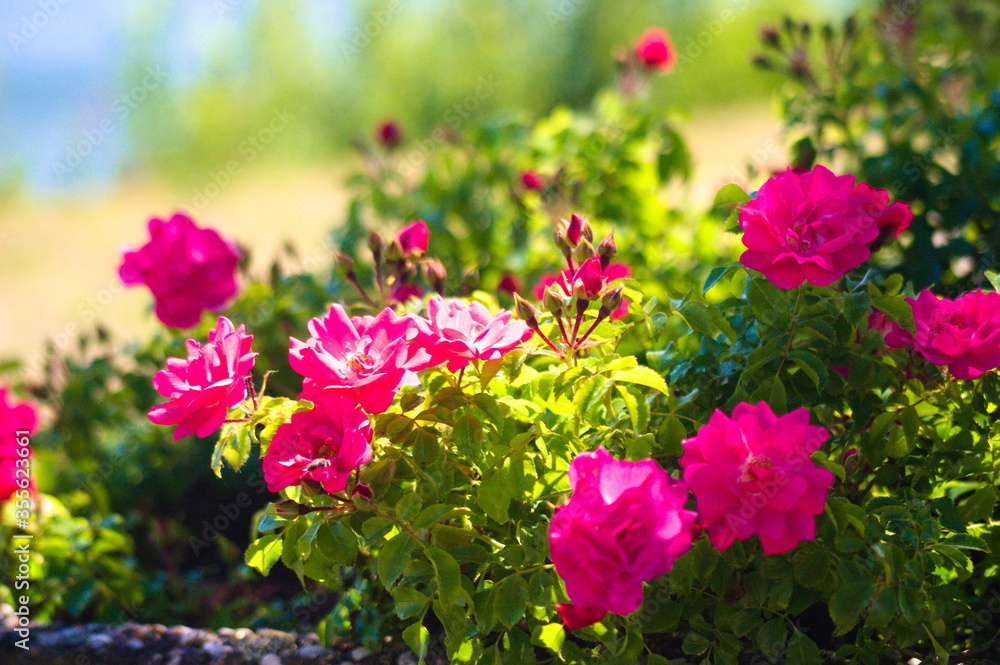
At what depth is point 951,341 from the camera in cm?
107

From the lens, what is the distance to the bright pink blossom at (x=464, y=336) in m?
1.02

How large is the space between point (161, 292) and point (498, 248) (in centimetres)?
91

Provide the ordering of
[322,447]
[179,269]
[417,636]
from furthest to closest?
[179,269] → [417,636] → [322,447]

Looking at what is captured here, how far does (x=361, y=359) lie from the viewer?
41.4 inches

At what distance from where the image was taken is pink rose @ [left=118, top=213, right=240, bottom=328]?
68.0 inches

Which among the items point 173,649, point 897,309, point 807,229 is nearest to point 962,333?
point 897,309

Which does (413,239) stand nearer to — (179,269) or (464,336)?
(464,336)

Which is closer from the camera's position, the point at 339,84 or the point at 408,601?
the point at 408,601

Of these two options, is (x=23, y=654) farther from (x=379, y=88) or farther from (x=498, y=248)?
(x=379, y=88)

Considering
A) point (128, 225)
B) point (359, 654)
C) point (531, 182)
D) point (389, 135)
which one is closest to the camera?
point (359, 654)

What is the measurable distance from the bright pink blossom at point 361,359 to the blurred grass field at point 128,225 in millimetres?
3539

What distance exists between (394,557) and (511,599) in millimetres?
147

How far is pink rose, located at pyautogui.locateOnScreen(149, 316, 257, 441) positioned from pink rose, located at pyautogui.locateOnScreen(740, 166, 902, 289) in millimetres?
606

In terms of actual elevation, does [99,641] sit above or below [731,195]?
below
